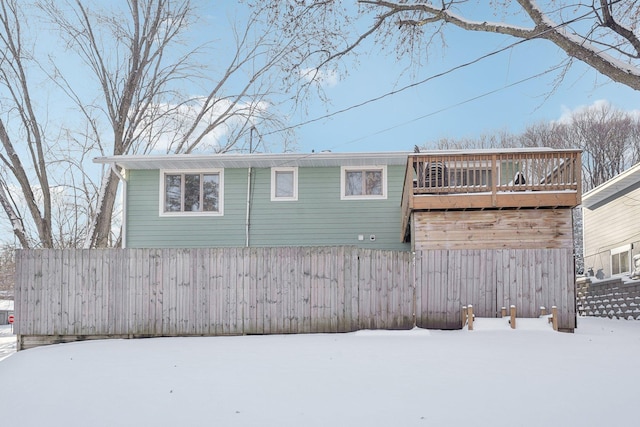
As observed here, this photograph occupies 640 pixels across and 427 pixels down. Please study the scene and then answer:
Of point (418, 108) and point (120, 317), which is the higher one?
point (418, 108)

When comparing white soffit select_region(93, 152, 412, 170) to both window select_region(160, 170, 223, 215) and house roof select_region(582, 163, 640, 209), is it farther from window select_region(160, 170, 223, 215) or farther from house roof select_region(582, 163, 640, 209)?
house roof select_region(582, 163, 640, 209)

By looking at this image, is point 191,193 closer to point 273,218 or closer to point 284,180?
point 273,218

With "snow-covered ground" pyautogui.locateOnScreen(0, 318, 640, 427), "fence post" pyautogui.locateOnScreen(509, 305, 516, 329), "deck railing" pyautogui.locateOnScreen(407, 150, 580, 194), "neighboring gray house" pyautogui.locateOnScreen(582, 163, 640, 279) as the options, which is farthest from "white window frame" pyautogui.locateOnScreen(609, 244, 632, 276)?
"fence post" pyautogui.locateOnScreen(509, 305, 516, 329)

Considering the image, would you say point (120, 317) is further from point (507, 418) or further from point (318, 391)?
point (507, 418)

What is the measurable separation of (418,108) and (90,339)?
854 cm

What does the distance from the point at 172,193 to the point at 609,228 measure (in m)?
14.7

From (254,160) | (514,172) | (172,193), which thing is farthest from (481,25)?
(172,193)

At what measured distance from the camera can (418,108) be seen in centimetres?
1111

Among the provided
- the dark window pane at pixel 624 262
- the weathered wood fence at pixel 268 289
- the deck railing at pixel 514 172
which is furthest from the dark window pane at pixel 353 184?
the dark window pane at pixel 624 262

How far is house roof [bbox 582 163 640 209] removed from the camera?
13759 mm

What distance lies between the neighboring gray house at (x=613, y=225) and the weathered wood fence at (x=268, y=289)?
731 cm

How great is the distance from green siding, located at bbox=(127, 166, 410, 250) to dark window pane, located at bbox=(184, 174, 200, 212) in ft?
1.08

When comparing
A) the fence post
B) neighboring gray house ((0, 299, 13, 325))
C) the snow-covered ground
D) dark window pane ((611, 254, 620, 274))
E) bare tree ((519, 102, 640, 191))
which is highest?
bare tree ((519, 102, 640, 191))

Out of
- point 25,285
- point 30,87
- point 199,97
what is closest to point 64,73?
point 30,87
